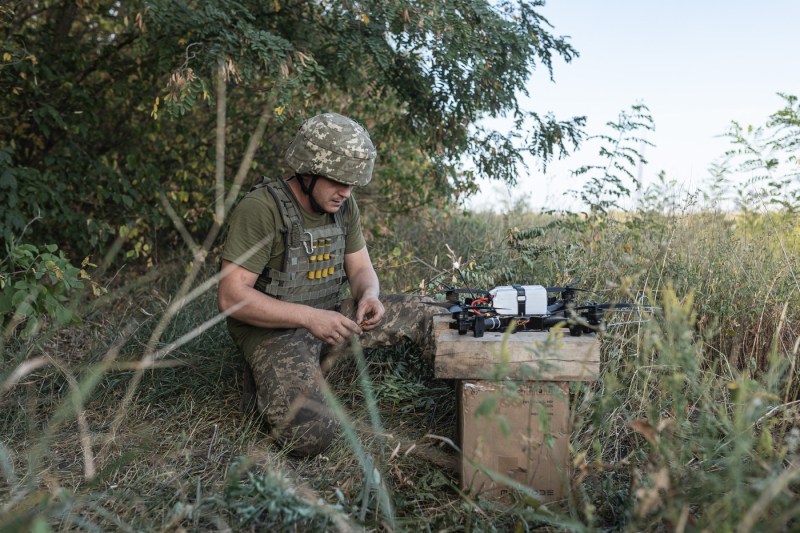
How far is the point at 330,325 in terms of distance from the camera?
3.26 m

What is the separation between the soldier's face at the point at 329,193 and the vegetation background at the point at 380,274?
542 mm

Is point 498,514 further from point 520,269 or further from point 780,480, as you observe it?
point 520,269

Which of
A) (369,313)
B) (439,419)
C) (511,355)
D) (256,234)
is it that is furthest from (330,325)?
(511,355)

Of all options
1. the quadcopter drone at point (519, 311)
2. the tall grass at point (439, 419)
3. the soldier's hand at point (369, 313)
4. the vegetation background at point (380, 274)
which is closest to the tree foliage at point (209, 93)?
the vegetation background at point (380, 274)

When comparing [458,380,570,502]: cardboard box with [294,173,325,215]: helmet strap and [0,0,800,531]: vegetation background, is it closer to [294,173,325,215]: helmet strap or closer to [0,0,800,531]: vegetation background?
[0,0,800,531]: vegetation background

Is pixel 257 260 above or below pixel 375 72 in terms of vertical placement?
below

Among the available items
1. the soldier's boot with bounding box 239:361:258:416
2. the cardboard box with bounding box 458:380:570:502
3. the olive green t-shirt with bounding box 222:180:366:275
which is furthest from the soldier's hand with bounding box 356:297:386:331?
the cardboard box with bounding box 458:380:570:502

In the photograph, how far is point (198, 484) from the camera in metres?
2.58

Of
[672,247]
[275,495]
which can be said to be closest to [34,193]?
[275,495]

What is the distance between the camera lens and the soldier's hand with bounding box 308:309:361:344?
326 cm

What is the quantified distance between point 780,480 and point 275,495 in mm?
1455

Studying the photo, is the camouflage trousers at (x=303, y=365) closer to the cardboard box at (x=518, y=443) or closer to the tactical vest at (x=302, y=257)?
the tactical vest at (x=302, y=257)

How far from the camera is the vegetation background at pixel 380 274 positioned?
233 centimetres

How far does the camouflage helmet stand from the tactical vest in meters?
0.20
